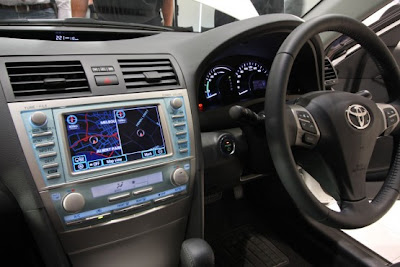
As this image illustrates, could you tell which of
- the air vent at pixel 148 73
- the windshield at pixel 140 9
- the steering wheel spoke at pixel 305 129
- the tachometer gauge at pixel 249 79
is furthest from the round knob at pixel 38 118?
the tachometer gauge at pixel 249 79

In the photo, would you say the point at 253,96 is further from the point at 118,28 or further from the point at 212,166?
the point at 118,28

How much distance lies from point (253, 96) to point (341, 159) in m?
0.48

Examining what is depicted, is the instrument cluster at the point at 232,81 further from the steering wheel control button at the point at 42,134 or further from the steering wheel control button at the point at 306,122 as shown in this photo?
the steering wheel control button at the point at 42,134

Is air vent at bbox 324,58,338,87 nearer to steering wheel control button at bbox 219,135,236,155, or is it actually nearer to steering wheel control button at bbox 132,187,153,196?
steering wheel control button at bbox 219,135,236,155

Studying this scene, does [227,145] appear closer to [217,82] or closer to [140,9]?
[217,82]

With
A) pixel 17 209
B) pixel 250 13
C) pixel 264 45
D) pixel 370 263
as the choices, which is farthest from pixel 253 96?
pixel 17 209

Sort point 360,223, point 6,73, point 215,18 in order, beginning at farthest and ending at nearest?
point 215,18
point 360,223
point 6,73

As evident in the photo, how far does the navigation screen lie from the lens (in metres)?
0.71

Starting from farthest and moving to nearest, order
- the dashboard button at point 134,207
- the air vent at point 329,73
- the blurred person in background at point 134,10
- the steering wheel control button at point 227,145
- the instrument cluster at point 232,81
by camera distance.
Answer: the air vent at point 329,73 < the blurred person in background at point 134,10 < the instrument cluster at point 232,81 < the steering wheel control button at point 227,145 < the dashboard button at point 134,207

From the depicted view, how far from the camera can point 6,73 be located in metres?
0.67

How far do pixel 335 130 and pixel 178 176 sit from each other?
0.45 metres

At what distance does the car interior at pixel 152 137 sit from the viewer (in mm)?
691

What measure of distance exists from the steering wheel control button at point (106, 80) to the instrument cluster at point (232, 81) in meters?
0.40

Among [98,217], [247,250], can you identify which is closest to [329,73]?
[247,250]
